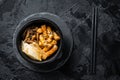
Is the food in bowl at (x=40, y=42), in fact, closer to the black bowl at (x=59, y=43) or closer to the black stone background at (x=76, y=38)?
the black bowl at (x=59, y=43)

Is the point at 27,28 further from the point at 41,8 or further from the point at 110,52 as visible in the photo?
the point at 110,52

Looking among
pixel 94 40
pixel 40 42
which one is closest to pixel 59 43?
pixel 40 42

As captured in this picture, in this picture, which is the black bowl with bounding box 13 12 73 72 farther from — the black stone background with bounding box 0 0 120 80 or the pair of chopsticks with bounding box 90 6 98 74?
the pair of chopsticks with bounding box 90 6 98 74

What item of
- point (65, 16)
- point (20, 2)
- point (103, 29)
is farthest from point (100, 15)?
point (20, 2)

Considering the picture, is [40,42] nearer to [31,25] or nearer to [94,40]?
[31,25]

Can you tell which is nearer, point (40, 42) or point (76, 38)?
point (40, 42)

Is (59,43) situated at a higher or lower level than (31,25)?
lower

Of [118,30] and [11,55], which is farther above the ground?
[118,30]
